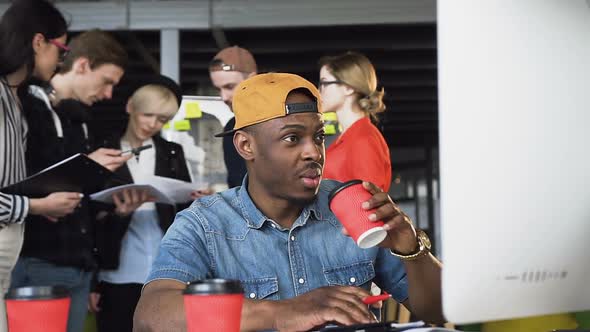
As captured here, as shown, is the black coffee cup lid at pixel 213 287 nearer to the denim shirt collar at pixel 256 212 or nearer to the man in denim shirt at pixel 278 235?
the man in denim shirt at pixel 278 235

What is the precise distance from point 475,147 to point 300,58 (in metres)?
9.77

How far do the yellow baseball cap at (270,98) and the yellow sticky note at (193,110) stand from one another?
7.79ft

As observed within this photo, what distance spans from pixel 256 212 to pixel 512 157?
1097mm

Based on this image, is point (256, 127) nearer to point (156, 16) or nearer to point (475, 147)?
point (475, 147)

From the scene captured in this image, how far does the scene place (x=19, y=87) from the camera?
134 inches

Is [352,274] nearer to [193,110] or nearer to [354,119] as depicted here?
[354,119]

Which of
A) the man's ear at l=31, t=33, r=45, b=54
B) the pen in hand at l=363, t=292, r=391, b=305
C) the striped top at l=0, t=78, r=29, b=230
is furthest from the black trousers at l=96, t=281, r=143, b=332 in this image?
the pen in hand at l=363, t=292, r=391, b=305

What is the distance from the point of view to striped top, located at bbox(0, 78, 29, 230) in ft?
10.1

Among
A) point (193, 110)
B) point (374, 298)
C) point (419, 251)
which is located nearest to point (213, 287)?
point (374, 298)

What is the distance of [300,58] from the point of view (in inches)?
424

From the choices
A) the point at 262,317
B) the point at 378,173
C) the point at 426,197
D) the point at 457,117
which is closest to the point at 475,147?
the point at 457,117

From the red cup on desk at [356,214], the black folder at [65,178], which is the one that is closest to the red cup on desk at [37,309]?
the red cup on desk at [356,214]

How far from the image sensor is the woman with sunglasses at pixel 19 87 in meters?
3.10

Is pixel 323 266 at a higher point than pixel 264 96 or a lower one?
lower
